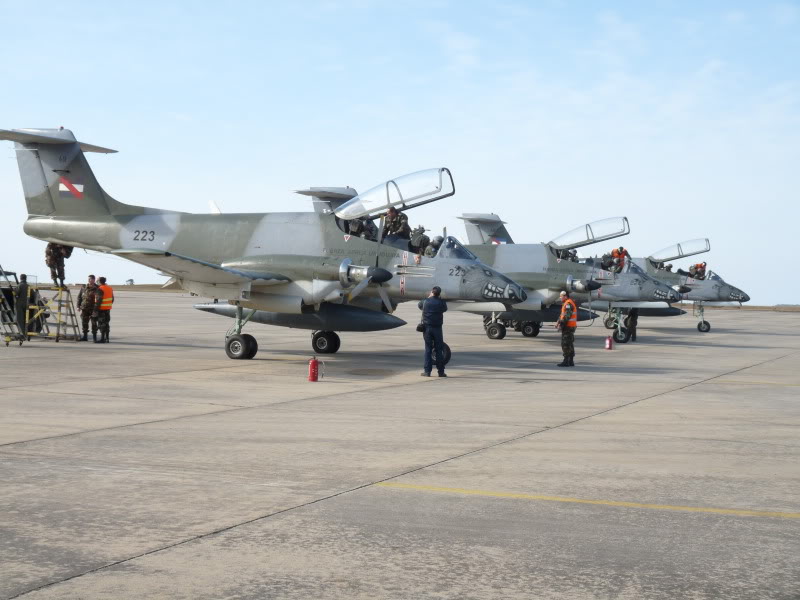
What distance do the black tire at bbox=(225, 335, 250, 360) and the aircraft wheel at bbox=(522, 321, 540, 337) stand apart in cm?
1222

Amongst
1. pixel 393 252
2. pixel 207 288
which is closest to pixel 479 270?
pixel 393 252

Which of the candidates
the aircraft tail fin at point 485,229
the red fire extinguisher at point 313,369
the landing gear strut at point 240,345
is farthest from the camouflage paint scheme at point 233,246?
the aircraft tail fin at point 485,229

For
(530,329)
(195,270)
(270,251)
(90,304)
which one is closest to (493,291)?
(270,251)

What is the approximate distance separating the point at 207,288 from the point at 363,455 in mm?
10282

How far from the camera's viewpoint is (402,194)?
59.1 ft

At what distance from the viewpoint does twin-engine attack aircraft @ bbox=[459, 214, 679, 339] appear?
26234mm

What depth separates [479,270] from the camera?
18.3 metres

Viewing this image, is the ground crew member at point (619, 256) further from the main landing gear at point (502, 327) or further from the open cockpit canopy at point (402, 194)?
the open cockpit canopy at point (402, 194)

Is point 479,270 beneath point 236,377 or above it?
above

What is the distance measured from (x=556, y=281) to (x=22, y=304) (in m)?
14.5

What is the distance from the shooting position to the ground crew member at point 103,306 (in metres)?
21.7

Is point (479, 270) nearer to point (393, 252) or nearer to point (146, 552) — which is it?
point (393, 252)

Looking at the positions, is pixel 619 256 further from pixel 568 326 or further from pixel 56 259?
pixel 56 259

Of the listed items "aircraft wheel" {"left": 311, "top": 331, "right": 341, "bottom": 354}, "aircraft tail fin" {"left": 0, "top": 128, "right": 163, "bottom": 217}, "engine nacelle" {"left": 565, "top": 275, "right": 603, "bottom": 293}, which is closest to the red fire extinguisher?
"aircraft wheel" {"left": 311, "top": 331, "right": 341, "bottom": 354}
